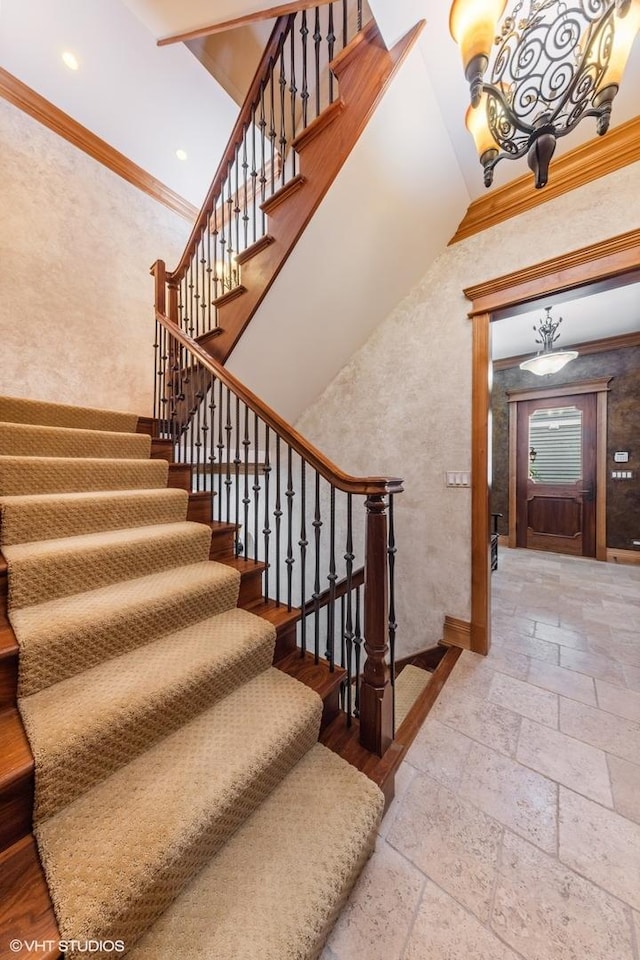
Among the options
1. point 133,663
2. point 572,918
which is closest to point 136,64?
point 133,663

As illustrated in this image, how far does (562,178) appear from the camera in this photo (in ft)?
6.80

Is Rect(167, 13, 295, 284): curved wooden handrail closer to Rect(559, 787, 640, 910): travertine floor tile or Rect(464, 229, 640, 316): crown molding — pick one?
→ Rect(464, 229, 640, 316): crown molding

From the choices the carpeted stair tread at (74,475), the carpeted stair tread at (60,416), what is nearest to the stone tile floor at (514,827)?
the carpeted stair tread at (74,475)

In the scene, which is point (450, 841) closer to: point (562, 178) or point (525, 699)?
point (525, 699)

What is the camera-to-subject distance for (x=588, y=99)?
1169mm

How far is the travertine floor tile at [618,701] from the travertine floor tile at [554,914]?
3.23 ft

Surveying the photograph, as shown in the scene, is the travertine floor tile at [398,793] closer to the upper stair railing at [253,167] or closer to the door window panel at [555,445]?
the upper stair railing at [253,167]

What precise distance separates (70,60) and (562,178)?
12.2ft

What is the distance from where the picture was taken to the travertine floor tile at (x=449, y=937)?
0.89 meters

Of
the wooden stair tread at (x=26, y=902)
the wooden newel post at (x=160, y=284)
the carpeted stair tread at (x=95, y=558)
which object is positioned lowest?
the wooden stair tread at (x=26, y=902)

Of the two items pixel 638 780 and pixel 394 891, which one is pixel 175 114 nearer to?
pixel 394 891

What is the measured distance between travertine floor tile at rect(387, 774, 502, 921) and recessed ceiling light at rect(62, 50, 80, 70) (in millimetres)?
5143

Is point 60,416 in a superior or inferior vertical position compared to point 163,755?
superior

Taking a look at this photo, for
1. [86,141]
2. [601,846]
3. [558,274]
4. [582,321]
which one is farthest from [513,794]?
[86,141]
